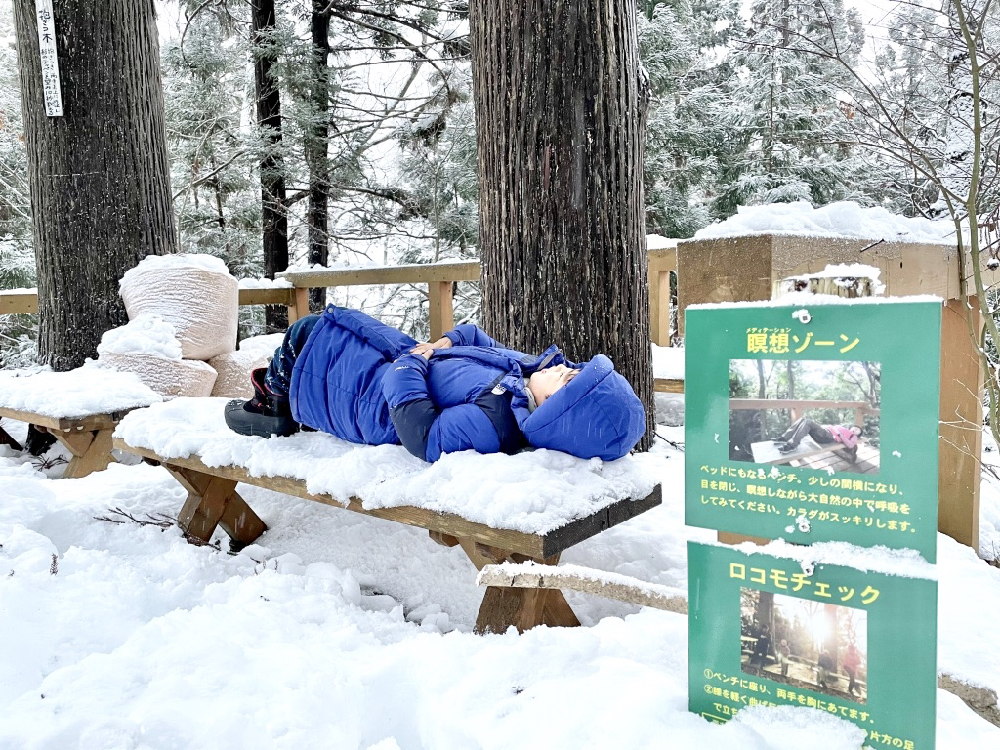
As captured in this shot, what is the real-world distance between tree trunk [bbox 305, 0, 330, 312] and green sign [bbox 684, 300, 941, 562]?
866 centimetres

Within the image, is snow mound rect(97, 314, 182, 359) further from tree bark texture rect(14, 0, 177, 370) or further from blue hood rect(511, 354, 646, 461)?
blue hood rect(511, 354, 646, 461)

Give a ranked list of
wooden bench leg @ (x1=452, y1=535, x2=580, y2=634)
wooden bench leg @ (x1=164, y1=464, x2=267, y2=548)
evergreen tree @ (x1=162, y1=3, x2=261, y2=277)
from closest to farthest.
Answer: wooden bench leg @ (x1=452, y1=535, x2=580, y2=634)
wooden bench leg @ (x1=164, y1=464, x2=267, y2=548)
evergreen tree @ (x1=162, y1=3, x2=261, y2=277)

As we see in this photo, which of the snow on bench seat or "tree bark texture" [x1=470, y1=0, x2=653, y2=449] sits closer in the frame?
"tree bark texture" [x1=470, y1=0, x2=653, y2=449]

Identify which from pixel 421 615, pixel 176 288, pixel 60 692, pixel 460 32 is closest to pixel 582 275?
pixel 421 615

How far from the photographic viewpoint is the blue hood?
2.00 m

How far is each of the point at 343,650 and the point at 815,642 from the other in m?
1.30

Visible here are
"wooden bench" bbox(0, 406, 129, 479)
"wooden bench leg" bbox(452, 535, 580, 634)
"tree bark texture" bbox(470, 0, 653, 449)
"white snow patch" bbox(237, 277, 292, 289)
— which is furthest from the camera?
"white snow patch" bbox(237, 277, 292, 289)

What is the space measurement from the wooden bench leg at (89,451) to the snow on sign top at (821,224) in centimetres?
346

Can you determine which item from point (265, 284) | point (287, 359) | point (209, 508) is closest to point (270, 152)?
point (265, 284)

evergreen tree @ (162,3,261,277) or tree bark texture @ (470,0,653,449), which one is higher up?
evergreen tree @ (162,3,261,277)

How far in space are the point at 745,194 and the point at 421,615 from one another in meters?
8.46

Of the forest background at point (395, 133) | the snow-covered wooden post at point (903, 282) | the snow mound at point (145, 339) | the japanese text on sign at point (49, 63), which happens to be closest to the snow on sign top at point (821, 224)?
the snow-covered wooden post at point (903, 282)

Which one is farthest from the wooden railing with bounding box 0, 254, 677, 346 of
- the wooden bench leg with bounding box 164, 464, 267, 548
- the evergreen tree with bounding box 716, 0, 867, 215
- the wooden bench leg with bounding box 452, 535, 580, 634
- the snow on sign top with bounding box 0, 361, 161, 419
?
the evergreen tree with bounding box 716, 0, 867, 215

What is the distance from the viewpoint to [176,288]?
433cm
